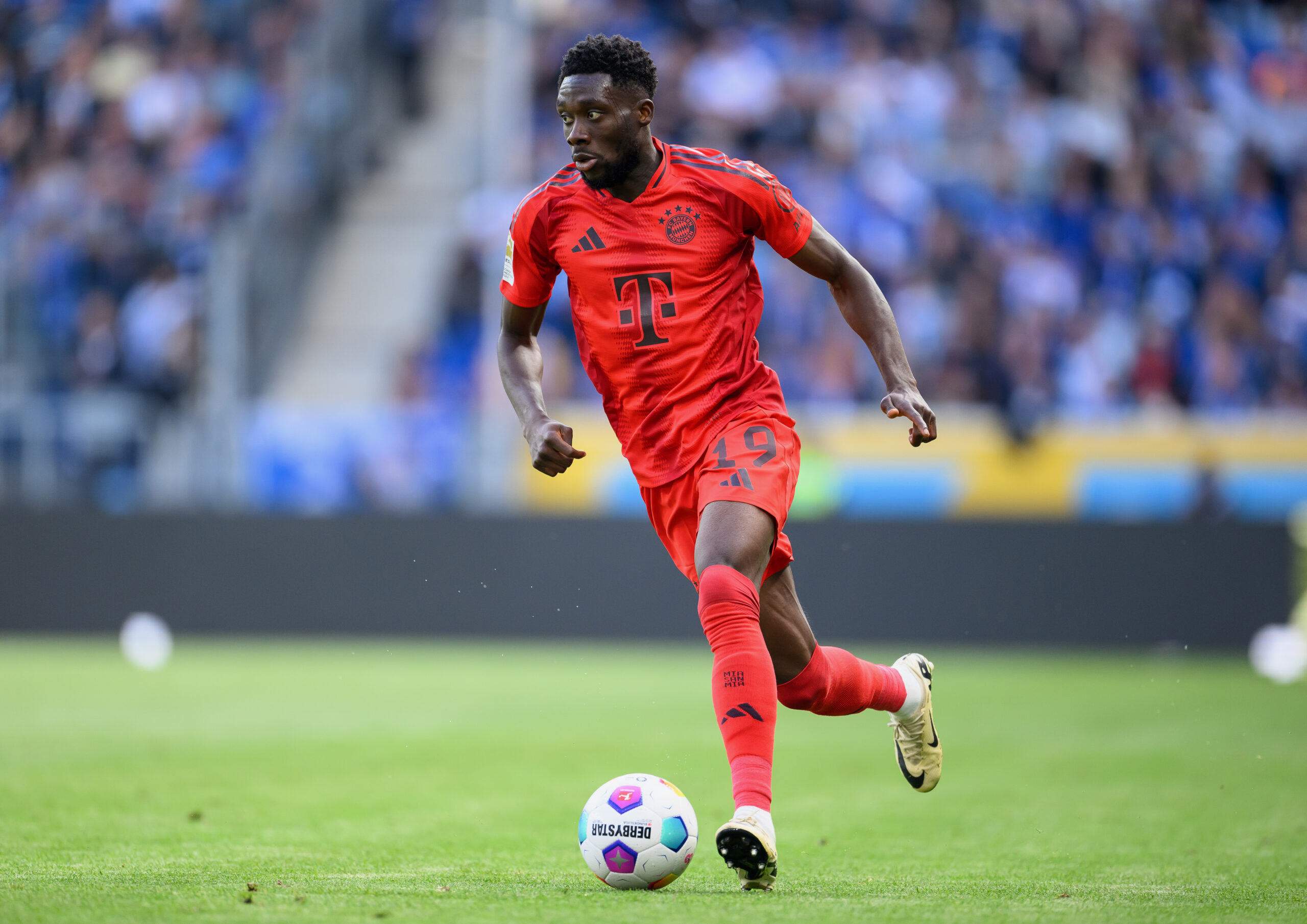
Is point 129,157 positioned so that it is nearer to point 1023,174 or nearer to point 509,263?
point 1023,174

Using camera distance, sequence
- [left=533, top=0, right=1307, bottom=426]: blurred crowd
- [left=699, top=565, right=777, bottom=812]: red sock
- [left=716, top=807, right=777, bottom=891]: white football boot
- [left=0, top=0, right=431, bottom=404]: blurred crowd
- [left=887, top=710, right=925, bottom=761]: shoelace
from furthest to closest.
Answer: [left=0, top=0, right=431, bottom=404]: blurred crowd < [left=533, top=0, right=1307, bottom=426]: blurred crowd < [left=887, top=710, right=925, bottom=761]: shoelace < [left=699, top=565, right=777, bottom=812]: red sock < [left=716, top=807, right=777, bottom=891]: white football boot

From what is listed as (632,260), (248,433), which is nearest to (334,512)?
(248,433)

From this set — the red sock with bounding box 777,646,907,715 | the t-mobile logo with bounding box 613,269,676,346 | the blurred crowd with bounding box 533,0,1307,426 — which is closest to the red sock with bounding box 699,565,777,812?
the red sock with bounding box 777,646,907,715

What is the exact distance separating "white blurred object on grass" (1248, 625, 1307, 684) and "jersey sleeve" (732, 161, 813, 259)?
9.34 meters

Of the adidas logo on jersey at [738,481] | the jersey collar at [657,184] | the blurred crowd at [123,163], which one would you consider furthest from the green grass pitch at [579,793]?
the blurred crowd at [123,163]

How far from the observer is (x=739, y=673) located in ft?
15.1

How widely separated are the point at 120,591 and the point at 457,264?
4.49m

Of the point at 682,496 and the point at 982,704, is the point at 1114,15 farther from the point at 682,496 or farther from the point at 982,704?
the point at 682,496

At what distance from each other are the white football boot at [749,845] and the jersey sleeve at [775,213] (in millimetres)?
1762

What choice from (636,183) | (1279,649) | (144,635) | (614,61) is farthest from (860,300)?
(144,635)

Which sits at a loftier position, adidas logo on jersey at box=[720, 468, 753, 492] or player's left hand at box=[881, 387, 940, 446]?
player's left hand at box=[881, 387, 940, 446]

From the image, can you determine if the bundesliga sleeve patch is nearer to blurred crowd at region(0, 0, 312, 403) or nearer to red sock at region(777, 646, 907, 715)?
Answer: red sock at region(777, 646, 907, 715)

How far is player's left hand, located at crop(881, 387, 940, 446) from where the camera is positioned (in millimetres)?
4852

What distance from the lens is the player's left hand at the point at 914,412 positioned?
4852 millimetres
